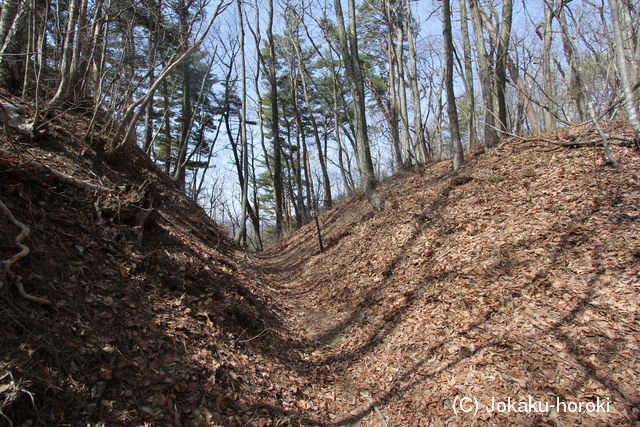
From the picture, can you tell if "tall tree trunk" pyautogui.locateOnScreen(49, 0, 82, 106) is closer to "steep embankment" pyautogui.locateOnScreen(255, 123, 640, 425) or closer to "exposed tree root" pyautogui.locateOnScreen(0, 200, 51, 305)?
"exposed tree root" pyautogui.locateOnScreen(0, 200, 51, 305)

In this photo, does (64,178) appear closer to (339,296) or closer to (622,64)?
(339,296)

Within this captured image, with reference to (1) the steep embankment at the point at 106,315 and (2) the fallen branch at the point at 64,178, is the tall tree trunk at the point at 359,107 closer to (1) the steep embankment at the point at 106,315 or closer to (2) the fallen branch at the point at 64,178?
(1) the steep embankment at the point at 106,315

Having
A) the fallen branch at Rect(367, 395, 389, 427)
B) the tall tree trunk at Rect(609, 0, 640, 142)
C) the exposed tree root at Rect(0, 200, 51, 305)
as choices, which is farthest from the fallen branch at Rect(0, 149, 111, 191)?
the tall tree trunk at Rect(609, 0, 640, 142)

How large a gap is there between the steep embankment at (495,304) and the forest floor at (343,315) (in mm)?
23

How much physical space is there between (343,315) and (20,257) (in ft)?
15.7

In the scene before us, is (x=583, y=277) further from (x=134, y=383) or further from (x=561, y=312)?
(x=134, y=383)

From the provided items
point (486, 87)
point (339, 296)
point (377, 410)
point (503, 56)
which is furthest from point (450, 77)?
point (377, 410)

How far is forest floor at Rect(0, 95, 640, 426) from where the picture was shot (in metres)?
2.87

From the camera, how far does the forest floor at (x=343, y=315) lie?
2.87 m

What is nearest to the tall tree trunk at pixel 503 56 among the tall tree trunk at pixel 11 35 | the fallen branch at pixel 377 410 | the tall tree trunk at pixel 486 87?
the tall tree trunk at pixel 486 87

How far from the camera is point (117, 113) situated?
7199mm

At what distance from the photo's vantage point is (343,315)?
6.23 meters

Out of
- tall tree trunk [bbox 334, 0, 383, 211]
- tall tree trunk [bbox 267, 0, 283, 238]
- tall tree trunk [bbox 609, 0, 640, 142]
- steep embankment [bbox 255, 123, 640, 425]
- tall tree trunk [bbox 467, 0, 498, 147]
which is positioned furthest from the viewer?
tall tree trunk [bbox 267, 0, 283, 238]

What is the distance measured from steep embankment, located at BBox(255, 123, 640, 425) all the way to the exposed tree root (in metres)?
2.80
